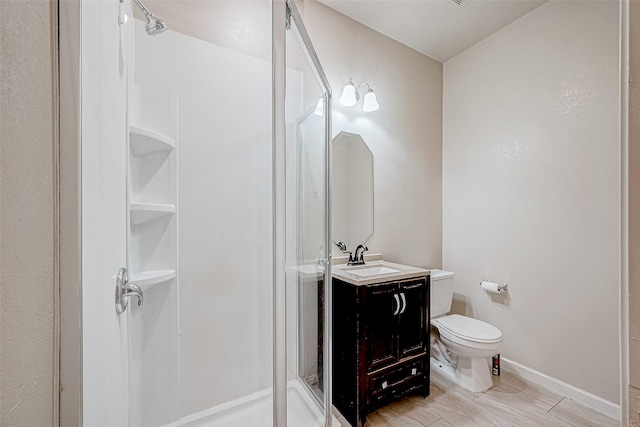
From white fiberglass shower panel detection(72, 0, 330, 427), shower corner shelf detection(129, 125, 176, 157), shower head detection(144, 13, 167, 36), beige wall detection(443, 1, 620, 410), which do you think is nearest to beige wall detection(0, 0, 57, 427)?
white fiberglass shower panel detection(72, 0, 330, 427)

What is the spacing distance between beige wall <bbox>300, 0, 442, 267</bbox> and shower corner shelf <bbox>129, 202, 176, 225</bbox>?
1141 mm

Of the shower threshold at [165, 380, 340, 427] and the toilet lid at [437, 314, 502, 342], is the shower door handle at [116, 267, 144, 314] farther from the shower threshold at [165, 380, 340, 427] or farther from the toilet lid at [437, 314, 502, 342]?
the toilet lid at [437, 314, 502, 342]

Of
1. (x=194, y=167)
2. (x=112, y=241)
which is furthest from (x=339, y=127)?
(x=112, y=241)

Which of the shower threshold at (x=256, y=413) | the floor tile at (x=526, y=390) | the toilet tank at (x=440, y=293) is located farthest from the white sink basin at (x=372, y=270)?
the floor tile at (x=526, y=390)

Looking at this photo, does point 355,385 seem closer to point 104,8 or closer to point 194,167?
point 194,167

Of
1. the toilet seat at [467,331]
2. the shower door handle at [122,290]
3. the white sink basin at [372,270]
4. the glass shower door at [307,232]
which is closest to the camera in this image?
the shower door handle at [122,290]

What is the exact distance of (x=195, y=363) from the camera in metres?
1.42

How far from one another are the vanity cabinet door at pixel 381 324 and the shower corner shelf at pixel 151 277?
3.32ft

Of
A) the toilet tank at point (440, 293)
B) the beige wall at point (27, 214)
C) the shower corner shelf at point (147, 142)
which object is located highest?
the shower corner shelf at point (147, 142)

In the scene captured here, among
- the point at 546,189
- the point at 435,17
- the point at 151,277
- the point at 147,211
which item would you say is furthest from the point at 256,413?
the point at 435,17

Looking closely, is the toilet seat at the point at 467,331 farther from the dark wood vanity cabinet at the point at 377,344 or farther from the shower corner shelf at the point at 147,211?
the shower corner shelf at the point at 147,211

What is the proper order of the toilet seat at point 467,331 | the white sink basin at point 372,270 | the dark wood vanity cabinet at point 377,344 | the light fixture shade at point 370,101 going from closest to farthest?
the dark wood vanity cabinet at point 377,344, the toilet seat at point 467,331, the white sink basin at point 372,270, the light fixture shade at point 370,101

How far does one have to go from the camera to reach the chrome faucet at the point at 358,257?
2039 millimetres

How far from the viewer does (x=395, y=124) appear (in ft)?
7.70
